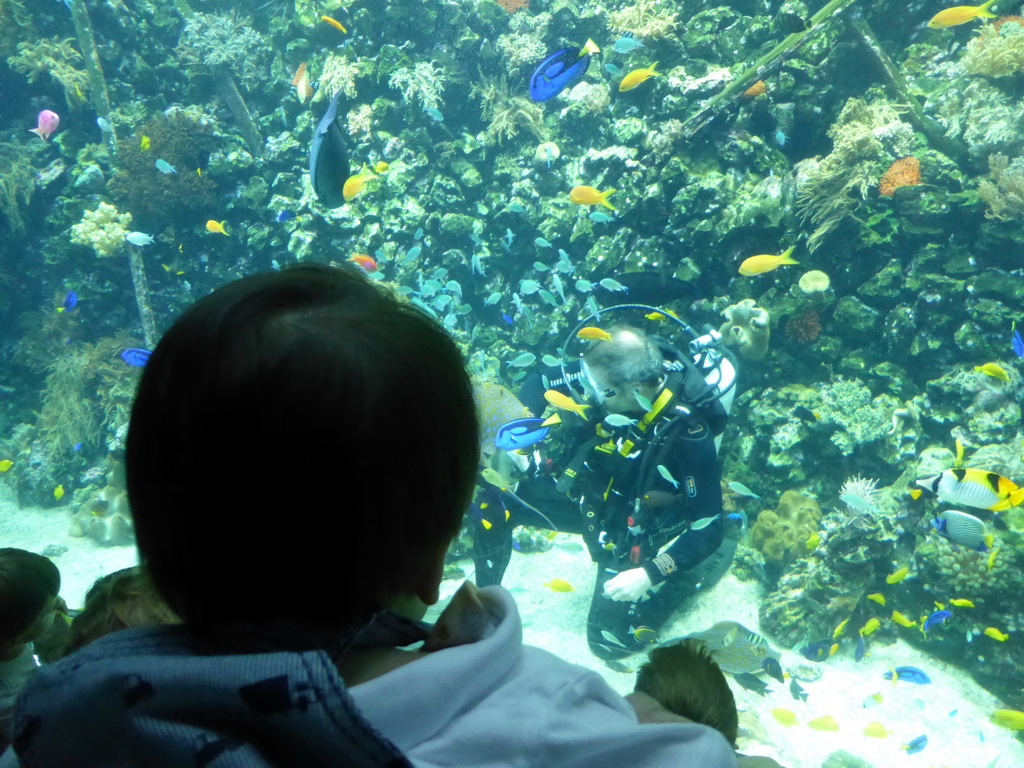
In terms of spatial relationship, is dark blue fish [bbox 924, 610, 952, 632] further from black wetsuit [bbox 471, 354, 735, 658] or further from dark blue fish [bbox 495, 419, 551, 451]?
dark blue fish [bbox 495, 419, 551, 451]

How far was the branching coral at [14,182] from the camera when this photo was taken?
9.27 meters

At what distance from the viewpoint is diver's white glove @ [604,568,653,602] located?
12.9 feet

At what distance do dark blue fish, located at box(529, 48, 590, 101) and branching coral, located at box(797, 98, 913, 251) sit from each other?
343cm

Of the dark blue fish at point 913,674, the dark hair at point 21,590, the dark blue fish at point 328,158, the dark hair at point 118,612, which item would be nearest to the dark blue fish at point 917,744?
the dark blue fish at point 913,674

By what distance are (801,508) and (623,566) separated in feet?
9.51

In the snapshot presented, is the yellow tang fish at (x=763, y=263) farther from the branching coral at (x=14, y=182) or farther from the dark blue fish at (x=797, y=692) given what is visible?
the branching coral at (x=14, y=182)

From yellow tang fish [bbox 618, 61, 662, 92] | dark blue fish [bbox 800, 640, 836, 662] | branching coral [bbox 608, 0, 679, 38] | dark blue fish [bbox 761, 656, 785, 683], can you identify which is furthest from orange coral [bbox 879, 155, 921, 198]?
dark blue fish [bbox 761, 656, 785, 683]

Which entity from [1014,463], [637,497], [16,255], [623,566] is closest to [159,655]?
[637,497]

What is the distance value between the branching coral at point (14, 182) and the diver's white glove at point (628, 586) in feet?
36.3

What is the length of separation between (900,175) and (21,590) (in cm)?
882

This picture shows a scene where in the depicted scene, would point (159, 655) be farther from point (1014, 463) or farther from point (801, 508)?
point (1014, 463)

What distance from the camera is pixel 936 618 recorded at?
4.56 m

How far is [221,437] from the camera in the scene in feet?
1.91

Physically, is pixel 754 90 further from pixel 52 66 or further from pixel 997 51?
pixel 52 66
